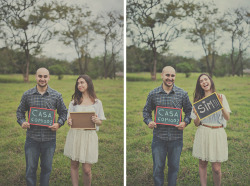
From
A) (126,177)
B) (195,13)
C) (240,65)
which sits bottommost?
(126,177)

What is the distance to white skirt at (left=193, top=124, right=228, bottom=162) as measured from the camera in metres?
2.93

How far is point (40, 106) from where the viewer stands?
3.00 metres

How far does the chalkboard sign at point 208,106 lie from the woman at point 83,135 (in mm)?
1055

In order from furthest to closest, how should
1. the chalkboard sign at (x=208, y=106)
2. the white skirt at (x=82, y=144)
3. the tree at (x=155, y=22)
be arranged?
the tree at (x=155, y=22) → the white skirt at (x=82, y=144) → the chalkboard sign at (x=208, y=106)

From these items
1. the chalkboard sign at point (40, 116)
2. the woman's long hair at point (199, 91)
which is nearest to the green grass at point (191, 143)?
the woman's long hair at point (199, 91)

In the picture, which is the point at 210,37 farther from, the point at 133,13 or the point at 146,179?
the point at 146,179

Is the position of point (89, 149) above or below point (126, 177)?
above

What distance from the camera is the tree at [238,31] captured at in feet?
11.1

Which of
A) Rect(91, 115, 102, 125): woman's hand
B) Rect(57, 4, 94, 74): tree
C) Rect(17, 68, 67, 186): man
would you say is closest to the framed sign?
Rect(91, 115, 102, 125): woman's hand

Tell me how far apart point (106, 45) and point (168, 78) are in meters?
1.07

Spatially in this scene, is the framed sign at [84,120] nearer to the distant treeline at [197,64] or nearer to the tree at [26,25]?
the tree at [26,25]

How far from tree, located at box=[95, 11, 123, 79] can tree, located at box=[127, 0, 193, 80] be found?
0.46 feet

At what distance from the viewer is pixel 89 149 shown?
9.95 feet

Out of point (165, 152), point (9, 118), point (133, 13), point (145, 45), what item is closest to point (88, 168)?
point (165, 152)
